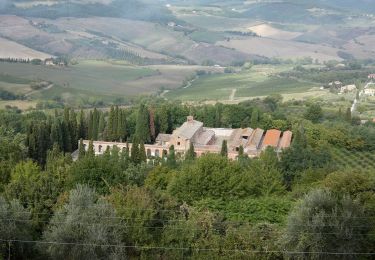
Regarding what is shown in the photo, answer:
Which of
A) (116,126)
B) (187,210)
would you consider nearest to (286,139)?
(116,126)

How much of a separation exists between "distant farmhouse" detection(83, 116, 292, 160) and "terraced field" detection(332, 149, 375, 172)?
10.7ft

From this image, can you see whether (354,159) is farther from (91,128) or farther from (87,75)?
(87,75)

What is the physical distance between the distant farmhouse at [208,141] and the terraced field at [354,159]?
3271 mm

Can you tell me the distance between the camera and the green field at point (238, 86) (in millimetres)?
78669

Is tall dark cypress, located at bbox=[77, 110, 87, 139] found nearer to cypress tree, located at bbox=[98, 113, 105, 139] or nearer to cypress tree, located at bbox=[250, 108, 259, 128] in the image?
cypress tree, located at bbox=[98, 113, 105, 139]

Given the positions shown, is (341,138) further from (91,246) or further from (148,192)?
(91,246)

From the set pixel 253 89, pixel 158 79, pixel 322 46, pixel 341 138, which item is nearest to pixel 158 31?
pixel 322 46

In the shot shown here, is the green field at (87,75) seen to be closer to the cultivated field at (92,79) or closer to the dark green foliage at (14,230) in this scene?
the cultivated field at (92,79)

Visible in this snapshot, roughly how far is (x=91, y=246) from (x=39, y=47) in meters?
106

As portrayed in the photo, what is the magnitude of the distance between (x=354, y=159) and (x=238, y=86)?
4902 cm

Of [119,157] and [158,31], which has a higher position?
[158,31]

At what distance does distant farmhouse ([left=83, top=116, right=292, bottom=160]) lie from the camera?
39.2 metres

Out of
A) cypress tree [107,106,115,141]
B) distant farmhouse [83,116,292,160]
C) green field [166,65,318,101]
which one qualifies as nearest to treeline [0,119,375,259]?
distant farmhouse [83,116,292,160]

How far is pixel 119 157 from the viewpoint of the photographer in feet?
111
